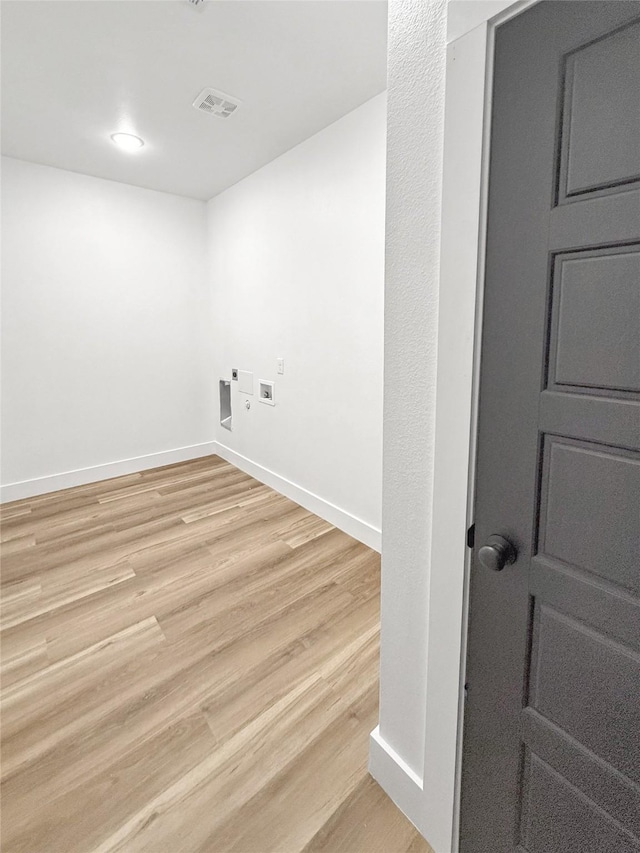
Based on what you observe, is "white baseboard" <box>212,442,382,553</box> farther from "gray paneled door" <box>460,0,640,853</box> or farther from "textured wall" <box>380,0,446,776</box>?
"gray paneled door" <box>460,0,640,853</box>

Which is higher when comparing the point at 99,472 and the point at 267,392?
the point at 267,392

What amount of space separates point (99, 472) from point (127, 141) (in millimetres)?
2610

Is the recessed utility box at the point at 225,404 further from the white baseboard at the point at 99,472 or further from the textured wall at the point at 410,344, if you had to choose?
the textured wall at the point at 410,344

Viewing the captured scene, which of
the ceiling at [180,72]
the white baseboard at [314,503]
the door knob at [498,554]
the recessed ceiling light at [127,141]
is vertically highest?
the recessed ceiling light at [127,141]

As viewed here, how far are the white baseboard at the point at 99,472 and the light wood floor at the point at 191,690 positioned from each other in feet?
1.72

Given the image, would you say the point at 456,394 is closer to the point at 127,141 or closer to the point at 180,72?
the point at 180,72

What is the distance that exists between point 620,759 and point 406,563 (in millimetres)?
513

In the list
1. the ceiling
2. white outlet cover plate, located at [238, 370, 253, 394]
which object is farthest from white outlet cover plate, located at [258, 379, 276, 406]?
the ceiling

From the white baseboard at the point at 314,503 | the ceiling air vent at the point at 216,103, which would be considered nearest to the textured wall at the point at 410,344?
the white baseboard at the point at 314,503

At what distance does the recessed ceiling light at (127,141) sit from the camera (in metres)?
2.71

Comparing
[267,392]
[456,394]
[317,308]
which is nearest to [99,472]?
[267,392]

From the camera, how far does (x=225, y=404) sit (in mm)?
4297

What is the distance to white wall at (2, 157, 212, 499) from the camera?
10.7 ft

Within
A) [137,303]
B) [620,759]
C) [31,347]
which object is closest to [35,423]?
[31,347]
